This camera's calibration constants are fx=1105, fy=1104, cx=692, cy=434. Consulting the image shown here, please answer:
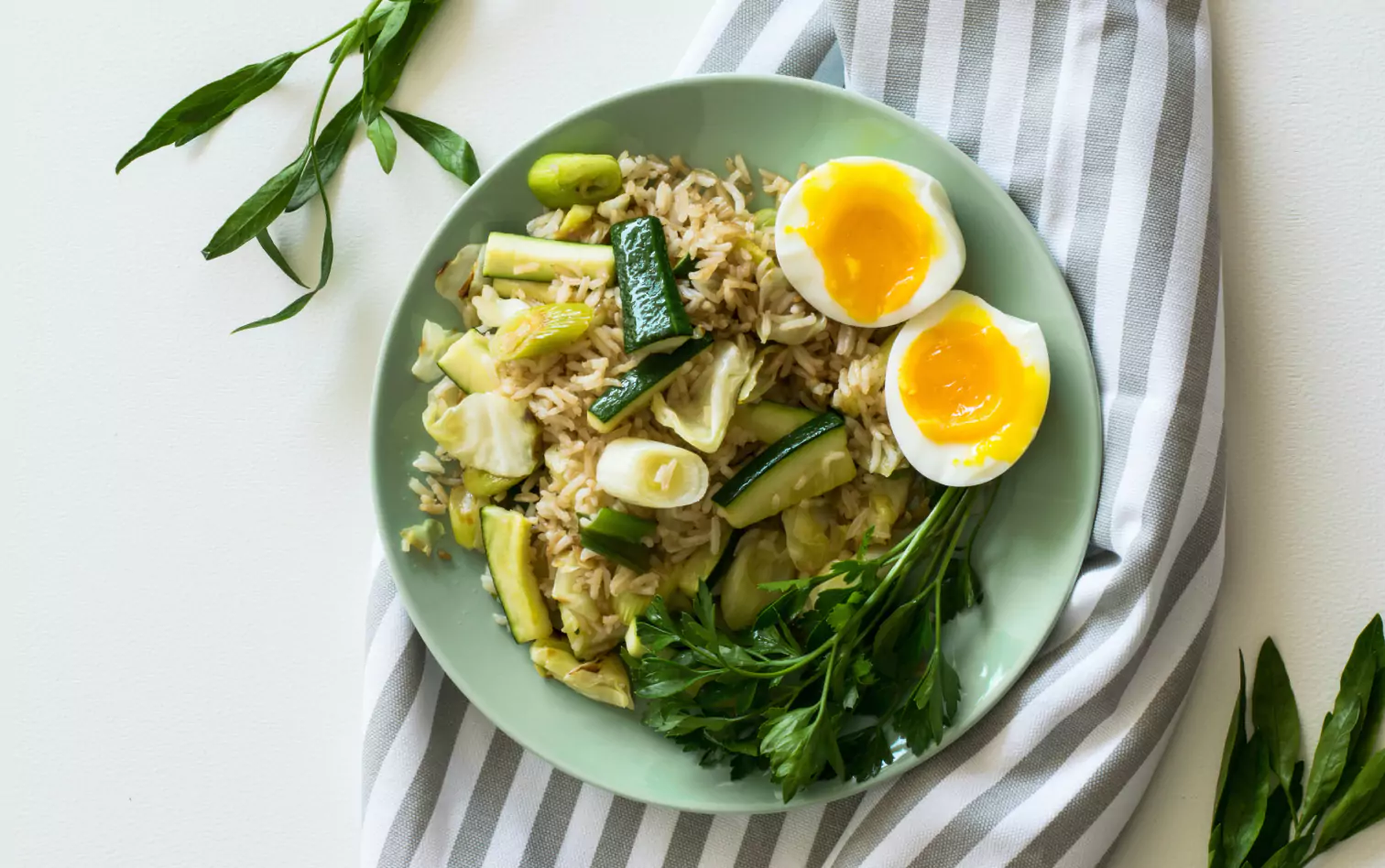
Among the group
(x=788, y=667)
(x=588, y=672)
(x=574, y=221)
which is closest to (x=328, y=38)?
(x=574, y=221)

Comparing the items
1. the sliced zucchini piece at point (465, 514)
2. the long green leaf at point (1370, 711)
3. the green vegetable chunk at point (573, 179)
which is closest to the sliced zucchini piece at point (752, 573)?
the sliced zucchini piece at point (465, 514)

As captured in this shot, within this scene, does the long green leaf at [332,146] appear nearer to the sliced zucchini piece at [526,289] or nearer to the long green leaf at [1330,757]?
the sliced zucchini piece at [526,289]

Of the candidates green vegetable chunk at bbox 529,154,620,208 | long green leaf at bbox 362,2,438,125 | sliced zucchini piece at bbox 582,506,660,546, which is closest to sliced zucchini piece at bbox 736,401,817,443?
sliced zucchini piece at bbox 582,506,660,546

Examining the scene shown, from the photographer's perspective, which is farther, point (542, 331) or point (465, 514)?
point (465, 514)

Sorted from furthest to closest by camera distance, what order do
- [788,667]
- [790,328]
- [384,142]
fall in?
[384,142]
[790,328]
[788,667]

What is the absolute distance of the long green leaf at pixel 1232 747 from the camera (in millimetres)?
2027

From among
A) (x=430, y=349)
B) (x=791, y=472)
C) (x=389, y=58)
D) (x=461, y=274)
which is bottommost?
(x=791, y=472)

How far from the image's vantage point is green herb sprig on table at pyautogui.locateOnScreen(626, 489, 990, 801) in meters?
1.90

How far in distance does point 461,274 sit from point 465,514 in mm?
466

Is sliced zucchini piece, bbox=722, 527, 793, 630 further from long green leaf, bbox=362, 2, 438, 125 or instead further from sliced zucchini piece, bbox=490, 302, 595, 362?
long green leaf, bbox=362, 2, 438, 125

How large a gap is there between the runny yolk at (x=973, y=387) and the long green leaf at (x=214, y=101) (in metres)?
1.46

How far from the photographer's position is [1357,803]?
76.5 inches

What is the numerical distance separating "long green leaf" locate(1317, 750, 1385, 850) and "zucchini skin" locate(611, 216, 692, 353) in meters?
1.42

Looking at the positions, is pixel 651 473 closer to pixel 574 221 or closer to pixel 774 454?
pixel 774 454
